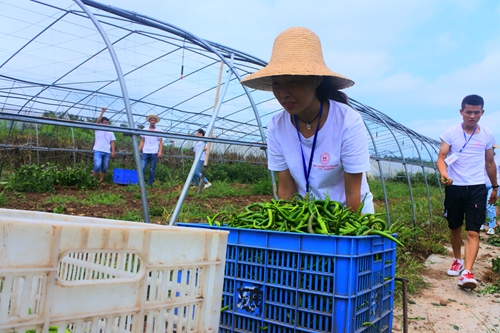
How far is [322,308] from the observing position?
149 cm

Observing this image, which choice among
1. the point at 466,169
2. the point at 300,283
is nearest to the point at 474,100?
the point at 466,169

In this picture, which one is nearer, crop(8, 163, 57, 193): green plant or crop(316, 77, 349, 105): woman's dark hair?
crop(316, 77, 349, 105): woman's dark hair

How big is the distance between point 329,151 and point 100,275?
1484 mm

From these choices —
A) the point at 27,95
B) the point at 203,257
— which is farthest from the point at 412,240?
the point at 27,95

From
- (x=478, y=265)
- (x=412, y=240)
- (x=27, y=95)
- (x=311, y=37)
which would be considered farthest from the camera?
(x=27, y=95)

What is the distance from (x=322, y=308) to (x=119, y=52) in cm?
1009

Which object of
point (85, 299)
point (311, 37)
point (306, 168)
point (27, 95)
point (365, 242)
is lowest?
point (85, 299)

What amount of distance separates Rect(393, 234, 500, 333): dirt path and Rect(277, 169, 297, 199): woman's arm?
125cm

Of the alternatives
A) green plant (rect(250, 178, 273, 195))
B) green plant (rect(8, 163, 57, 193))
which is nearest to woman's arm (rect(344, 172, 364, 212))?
green plant (rect(8, 163, 57, 193))

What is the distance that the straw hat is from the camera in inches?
85.0

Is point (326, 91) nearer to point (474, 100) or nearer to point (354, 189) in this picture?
point (354, 189)

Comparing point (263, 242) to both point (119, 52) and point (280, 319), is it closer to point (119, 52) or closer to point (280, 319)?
point (280, 319)

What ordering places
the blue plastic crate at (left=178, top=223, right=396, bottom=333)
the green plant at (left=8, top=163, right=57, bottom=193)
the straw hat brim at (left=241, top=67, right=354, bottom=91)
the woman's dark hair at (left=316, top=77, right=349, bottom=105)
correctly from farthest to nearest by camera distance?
the green plant at (left=8, top=163, right=57, bottom=193)
the woman's dark hair at (left=316, top=77, right=349, bottom=105)
the straw hat brim at (left=241, top=67, right=354, bottom=91)
the blue plastic crate at (left=178, top=223, right=396, bottom=333)

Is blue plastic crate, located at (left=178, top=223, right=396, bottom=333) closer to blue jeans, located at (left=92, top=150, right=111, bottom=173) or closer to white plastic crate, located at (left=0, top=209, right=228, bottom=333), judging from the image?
white plastic crate, located at (left=0, top=209, right=228, bottom=333)
